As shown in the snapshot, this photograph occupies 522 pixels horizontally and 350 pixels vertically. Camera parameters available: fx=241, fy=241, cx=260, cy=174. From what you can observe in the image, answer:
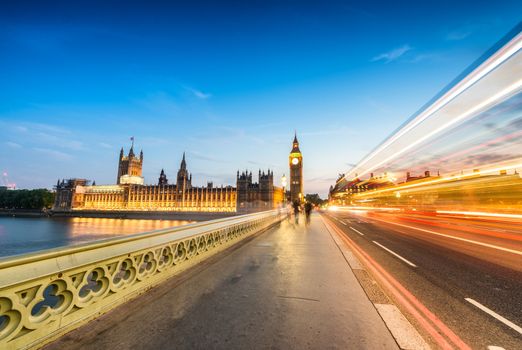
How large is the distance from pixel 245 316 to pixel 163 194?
140m

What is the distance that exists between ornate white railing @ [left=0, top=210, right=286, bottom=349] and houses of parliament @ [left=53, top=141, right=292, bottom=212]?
9380 cm

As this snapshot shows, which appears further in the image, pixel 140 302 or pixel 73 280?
pixel 140 302

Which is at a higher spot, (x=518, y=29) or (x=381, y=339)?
(x=518, y=29)

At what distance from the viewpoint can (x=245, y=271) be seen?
620 cm

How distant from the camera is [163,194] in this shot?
132375mm

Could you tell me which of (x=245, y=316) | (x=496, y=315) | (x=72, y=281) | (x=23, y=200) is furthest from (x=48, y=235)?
(x=23, y=200)

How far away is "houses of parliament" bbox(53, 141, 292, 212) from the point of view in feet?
389

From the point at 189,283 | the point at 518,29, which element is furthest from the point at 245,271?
the point at 518,29

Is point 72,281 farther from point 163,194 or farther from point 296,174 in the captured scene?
point 163,194

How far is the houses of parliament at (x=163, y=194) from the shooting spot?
389 feet

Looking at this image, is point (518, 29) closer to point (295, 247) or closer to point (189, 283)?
point (295, 247)

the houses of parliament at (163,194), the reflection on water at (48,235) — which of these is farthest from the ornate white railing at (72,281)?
the houses of parliament at (163,194)

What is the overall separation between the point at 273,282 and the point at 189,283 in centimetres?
183

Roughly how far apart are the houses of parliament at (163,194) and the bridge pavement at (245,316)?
9339cm
